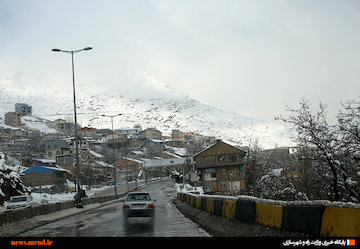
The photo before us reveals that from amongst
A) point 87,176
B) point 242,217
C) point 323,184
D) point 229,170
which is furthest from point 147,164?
point 242,217

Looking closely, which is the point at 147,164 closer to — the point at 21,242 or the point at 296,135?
the point at 296,135

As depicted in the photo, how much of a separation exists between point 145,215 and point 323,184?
1018 cm

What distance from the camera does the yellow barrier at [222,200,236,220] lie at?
43.6 feet

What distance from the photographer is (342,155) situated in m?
18.0

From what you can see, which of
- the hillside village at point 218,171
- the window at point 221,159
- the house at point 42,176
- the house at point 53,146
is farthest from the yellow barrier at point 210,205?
the house at point 53,146

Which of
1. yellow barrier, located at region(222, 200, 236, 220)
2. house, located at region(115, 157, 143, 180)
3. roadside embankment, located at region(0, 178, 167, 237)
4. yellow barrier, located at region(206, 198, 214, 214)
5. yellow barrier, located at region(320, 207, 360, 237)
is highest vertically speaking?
yellow barrier, located at region(320, 207, 360, 237)

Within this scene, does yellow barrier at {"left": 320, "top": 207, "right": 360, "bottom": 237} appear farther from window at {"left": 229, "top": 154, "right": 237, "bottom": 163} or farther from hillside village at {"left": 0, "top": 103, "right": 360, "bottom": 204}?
window at {"left": 229, "top": 154, "right": 237, "bottom": 163}

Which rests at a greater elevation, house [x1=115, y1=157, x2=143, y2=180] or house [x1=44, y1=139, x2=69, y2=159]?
house [x1=44, y1=139, x2=69, y2=159]

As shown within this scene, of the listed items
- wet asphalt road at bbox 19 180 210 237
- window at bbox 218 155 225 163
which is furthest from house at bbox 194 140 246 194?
wet asphalt road at bbox 19 180 210 237

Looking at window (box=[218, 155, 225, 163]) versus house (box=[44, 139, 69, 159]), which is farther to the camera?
house (box=[44, 139, 69, 159])

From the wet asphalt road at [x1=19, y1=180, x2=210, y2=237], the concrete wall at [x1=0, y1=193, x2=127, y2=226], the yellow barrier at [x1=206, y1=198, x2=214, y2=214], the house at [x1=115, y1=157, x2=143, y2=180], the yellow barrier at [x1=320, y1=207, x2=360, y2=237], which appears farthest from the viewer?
the house at [x1=115, y1=157, x2=143, y2=180]

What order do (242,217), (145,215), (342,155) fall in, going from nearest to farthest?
(242,217) < (342,155) < (145,215)

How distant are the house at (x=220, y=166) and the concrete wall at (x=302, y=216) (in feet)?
224

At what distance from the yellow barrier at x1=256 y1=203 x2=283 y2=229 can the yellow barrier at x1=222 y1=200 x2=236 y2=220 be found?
7.64ft
